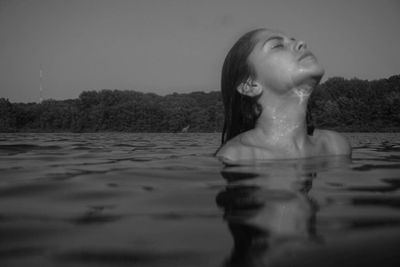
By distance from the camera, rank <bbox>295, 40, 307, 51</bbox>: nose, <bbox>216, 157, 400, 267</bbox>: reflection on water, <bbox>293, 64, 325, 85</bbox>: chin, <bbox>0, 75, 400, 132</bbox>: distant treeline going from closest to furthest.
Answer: <bbox>216, 157, 400, 267</bbox>: reflection on water
<bbox>293, 64, 325, 85</bbox>: chin
<bbox>295, 40, 307, 51</bbox>: nose
<bbox>0, 75, 400, 132</bbox>: distant treeline

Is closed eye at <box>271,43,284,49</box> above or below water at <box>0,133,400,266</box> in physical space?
above

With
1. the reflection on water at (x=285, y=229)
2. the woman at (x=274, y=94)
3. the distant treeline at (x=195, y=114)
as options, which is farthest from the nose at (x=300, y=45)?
the distant treeline at (x=195, y=114)

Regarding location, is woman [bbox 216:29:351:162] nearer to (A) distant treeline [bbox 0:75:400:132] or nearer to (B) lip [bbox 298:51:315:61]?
(B) lip [bbox 298:51:315:61]

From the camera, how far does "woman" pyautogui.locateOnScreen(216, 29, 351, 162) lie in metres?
3.54

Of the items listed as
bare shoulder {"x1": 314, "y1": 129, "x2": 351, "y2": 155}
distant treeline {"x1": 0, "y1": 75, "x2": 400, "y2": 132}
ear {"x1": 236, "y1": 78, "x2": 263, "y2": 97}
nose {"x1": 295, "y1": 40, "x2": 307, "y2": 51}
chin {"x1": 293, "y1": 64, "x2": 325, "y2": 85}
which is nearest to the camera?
chin {"x1": 293, "y1": 64, "x2": 325, "y2": 85}

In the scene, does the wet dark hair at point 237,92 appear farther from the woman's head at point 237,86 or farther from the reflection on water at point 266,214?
the reflection on water at point 266,214

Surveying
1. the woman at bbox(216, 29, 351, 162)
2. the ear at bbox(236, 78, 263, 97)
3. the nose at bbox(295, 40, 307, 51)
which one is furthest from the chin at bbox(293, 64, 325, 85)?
the ear at bbox(236, 78, 263, 97)

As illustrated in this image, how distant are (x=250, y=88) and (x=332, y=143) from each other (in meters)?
1.14

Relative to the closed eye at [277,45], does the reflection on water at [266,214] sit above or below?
below

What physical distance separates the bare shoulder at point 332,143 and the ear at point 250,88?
888mm

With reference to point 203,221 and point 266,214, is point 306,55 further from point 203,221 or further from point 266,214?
point 203,221

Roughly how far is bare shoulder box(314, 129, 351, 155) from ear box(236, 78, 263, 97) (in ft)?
2.91

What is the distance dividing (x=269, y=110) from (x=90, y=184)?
2043 millimetres

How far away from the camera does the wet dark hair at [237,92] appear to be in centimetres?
382
